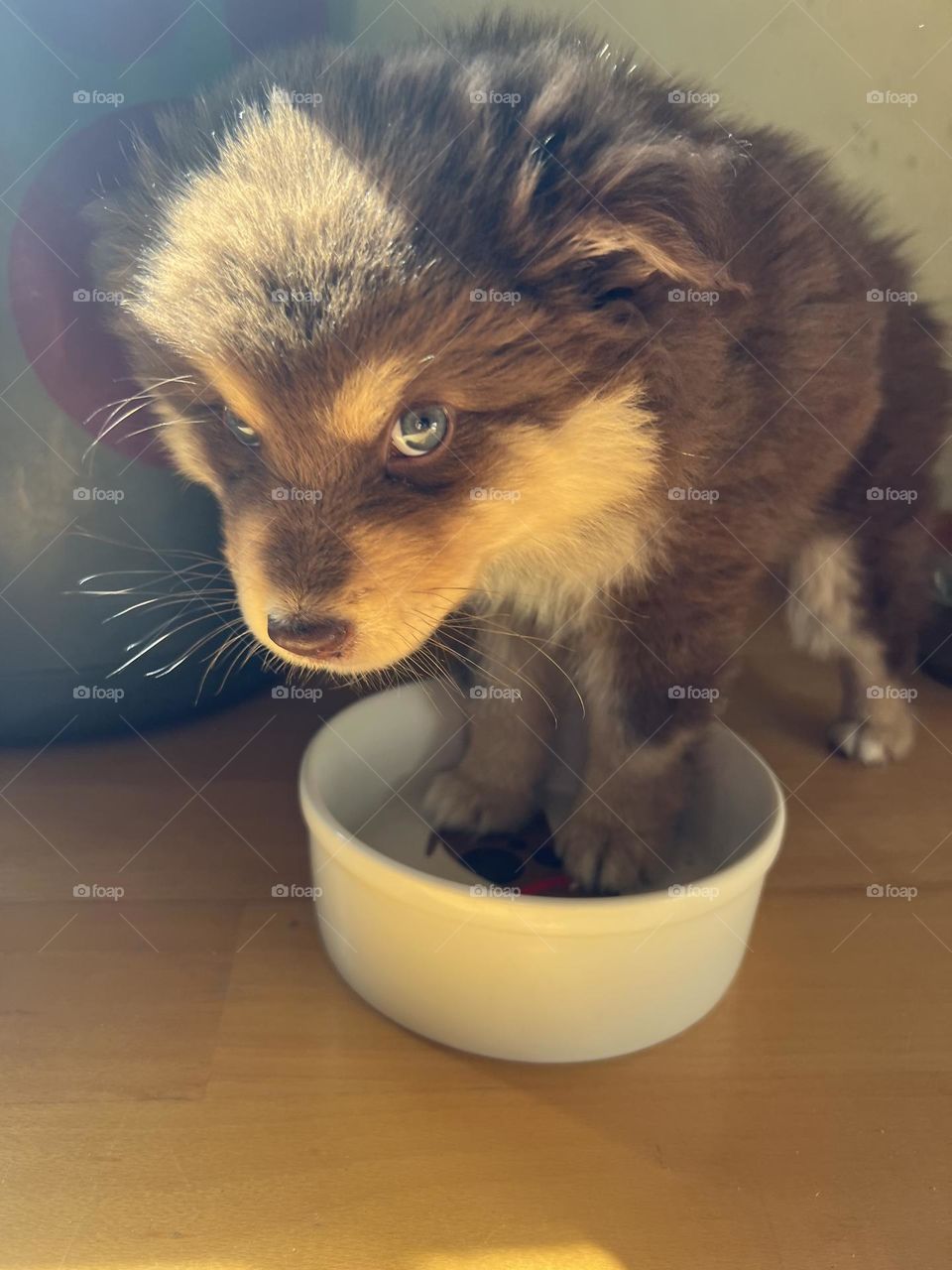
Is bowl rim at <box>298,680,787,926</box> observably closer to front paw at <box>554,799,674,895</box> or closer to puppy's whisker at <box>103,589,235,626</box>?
front paw at <box>554,799,674,895</box>

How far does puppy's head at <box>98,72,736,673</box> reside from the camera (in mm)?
579

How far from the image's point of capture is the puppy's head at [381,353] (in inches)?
22.8

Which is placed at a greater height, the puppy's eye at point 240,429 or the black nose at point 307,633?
the puppy's eye at point 240,429

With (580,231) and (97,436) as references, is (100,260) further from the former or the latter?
(580,231)

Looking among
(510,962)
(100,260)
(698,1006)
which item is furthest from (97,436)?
(698,1006)

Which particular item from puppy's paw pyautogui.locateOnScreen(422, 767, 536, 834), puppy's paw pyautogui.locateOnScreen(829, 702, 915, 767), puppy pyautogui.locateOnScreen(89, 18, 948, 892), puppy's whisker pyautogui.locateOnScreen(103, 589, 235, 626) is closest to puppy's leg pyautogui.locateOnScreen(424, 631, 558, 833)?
puppy's paw pyautogui.locateOnScreen(422, 767, 536, 834)

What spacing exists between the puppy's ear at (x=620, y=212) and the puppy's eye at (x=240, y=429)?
21 centimetres

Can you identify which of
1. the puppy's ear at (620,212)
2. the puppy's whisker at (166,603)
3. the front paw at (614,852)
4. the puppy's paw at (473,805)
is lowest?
the puppy's whisker at (166,603)

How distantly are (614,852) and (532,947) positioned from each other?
0.68 feet

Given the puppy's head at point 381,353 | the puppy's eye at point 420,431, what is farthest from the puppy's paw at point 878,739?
the puppy's eye at point 420,431

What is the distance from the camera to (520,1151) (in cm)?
65

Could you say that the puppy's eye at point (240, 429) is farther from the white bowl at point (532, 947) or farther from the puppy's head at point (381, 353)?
the white bowl at point (532, 947)

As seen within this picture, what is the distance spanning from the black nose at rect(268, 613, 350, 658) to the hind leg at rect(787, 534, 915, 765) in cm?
A: 53

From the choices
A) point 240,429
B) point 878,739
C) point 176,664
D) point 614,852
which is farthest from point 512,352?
point 878,739
